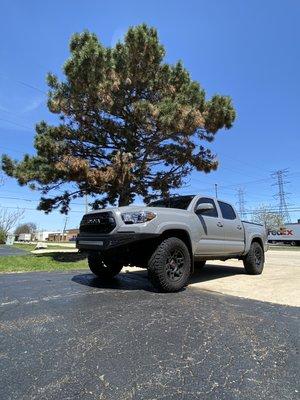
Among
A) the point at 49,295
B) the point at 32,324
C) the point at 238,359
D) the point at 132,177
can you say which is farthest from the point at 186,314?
the point at 132,177

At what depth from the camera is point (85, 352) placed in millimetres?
3449

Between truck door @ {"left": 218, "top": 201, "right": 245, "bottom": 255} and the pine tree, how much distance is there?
246 inches

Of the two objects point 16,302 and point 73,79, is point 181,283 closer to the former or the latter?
point 16,302

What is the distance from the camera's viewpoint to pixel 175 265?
6512 millimetres

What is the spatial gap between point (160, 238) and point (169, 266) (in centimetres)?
50

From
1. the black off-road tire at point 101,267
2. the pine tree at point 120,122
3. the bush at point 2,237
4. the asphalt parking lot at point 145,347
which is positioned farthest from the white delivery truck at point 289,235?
the asphalt parking lot at point 145,347

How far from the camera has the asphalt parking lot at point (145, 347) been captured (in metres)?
2.81

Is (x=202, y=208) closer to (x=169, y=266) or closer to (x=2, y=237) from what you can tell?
(x=169, y=266)

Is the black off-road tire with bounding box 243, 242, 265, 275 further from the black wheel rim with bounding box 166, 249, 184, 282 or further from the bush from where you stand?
the bush

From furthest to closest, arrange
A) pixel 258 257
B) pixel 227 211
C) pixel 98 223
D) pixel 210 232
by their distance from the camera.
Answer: pixel 258 257, pixel 227 211, pixel 210 232, pixel 98 223

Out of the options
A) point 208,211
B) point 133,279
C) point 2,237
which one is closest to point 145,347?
point 133,279

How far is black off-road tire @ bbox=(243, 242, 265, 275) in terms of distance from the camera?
9.23 meters

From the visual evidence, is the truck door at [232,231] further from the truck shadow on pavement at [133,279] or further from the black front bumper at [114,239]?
the black front bumper at [114,239]

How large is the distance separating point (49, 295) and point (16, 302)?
0.58 m
